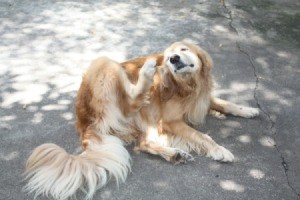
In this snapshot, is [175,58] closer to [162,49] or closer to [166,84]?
[166,84]

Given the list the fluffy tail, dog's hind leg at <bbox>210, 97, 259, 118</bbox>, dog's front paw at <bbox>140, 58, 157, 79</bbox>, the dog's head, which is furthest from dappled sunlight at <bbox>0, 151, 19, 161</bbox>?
dog's hind leg at <bbox>210, 97, 259, 118</bbox>

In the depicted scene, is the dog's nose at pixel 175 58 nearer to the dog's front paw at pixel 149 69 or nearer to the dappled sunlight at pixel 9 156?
the dog's front paw at pixel 149 69

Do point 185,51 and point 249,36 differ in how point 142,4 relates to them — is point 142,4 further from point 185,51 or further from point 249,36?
point 185,51

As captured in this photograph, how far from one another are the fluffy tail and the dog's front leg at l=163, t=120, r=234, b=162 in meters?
0.72

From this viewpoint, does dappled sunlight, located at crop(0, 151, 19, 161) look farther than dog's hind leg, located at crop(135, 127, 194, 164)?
Yes

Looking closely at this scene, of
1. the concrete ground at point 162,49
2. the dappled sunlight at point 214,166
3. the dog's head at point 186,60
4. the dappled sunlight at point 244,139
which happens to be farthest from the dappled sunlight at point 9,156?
the dappled sunlight at point 244,139

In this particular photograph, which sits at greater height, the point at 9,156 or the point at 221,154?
the point at 221,154

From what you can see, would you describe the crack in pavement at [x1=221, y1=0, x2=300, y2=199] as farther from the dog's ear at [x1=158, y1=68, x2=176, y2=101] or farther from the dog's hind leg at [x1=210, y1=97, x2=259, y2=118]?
the dog's ear at [x1=158, y1=68, x2=176, y2=101]

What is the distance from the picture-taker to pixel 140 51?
579 cm

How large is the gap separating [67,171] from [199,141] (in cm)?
132

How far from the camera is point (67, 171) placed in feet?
11.1

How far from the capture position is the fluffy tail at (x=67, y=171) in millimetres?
3365

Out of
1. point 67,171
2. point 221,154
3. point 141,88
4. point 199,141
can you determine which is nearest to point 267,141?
point 221,154

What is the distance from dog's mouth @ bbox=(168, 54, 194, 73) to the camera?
382cm
